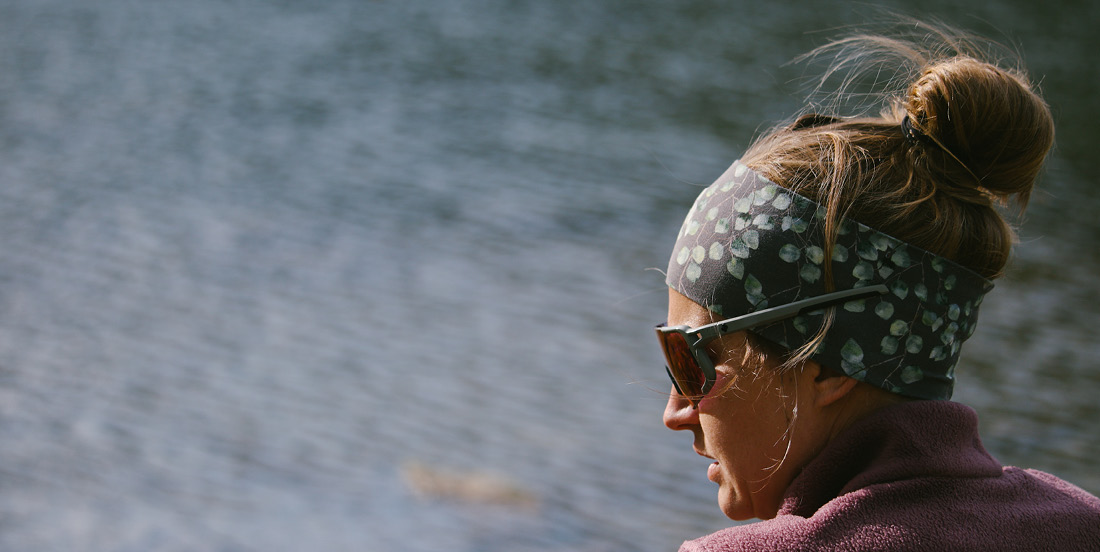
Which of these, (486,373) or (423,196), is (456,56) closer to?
(423,196)

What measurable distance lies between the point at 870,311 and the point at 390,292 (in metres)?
5.11

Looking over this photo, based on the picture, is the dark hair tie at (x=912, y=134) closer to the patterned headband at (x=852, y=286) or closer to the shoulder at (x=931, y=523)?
the patterned headband at (x=852, y=286)

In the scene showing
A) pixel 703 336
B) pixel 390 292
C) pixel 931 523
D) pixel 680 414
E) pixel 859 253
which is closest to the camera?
pixel 931 523

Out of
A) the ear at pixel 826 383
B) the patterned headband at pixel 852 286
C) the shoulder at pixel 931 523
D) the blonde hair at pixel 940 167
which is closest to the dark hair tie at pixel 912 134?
the blonde hair at pixel 940 167

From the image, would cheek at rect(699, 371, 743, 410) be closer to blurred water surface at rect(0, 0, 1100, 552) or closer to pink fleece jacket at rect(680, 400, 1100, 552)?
pink fleece jacket at rect(680, 400, 1100, 552)

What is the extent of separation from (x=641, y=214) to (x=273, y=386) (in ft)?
9.99

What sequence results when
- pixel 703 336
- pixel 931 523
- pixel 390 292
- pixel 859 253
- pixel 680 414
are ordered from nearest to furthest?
1. pixel 931 523
2. pixel 859 253
3. pixel 703 336
4. pixel 680 414
5. pixel 390 292

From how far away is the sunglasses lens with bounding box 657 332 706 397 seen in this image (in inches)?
53.0

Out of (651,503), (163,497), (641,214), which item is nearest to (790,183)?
(651,503)

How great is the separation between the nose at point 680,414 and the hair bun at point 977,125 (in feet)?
1.48

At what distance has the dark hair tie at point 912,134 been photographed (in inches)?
49.9

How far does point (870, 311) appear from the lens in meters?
1.21

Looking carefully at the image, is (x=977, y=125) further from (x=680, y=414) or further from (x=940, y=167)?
(x=680, y=414)

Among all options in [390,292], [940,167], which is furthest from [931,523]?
[390,292]
